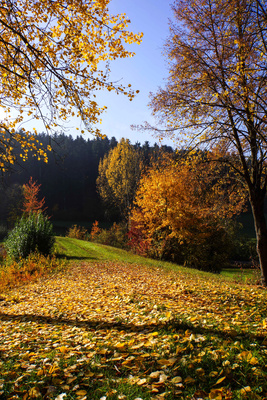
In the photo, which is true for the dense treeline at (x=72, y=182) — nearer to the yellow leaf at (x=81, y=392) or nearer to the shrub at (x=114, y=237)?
the shrub at (x=114, y=237)

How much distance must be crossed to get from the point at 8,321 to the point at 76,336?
2.12 meters

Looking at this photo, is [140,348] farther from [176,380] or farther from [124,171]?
[124,171]

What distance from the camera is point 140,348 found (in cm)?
288

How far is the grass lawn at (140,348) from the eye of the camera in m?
2.21

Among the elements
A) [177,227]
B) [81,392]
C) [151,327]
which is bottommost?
[81,392]

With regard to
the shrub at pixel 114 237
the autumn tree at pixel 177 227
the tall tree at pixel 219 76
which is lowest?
the shrub at pixel 114 237

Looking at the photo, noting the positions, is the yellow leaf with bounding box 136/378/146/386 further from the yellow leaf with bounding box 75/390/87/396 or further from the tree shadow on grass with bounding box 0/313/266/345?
the tree shadow on grass with bounding box 0/313/266/345

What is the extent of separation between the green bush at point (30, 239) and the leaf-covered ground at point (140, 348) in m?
8.07

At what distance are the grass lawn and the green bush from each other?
26.4ft

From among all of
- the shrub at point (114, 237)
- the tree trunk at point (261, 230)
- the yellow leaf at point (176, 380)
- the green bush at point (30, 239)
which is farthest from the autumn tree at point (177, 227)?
the yellow leaf at point (176, 380)

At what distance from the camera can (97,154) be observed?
74000 mm

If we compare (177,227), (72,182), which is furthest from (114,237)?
(72,182)

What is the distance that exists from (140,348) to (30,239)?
11620 mm

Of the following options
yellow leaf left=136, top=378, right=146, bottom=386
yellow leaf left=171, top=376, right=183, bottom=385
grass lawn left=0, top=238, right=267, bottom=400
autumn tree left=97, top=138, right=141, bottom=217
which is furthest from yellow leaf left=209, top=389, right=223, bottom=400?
autumn tree left=97, top=138, right=141, bottom=217
